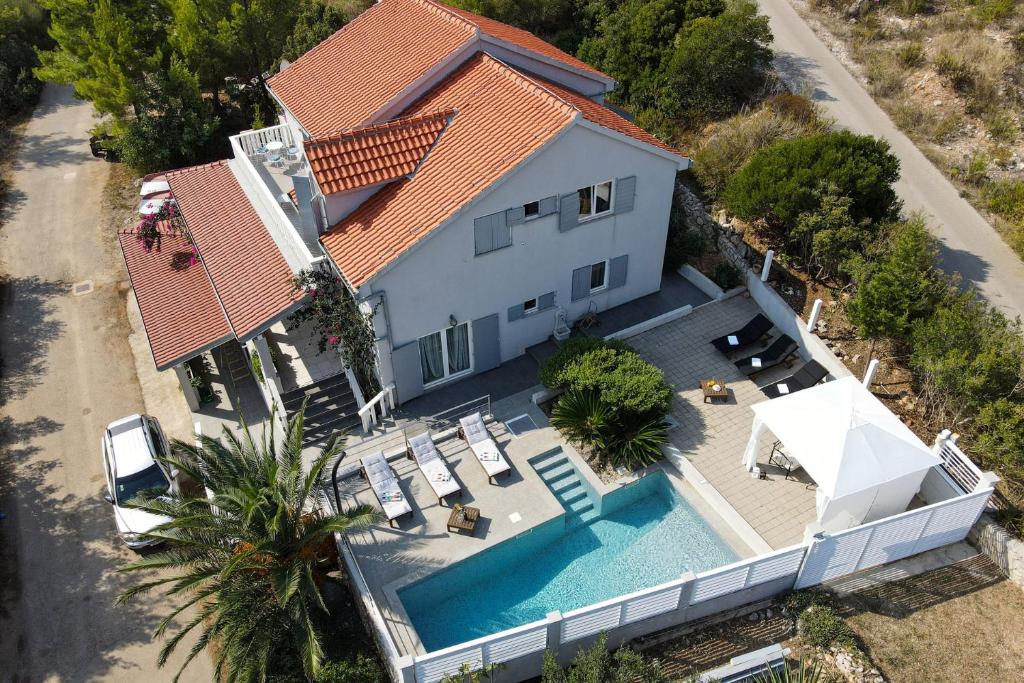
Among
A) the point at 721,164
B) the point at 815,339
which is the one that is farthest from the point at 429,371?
the point at 721,164

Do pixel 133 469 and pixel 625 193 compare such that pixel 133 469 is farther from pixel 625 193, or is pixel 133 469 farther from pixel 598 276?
pixel 625 193

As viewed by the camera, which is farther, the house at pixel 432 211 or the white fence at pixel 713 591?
the house at pixel 432 211

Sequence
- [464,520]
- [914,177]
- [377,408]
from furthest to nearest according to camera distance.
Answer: [914,177] → [377,408] → [464,520]

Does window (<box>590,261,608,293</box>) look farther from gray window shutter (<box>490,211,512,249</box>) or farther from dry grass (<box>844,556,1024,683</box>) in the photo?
dry grass (<box>844,556,1024,683</box>)

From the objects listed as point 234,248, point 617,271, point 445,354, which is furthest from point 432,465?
point 234,248

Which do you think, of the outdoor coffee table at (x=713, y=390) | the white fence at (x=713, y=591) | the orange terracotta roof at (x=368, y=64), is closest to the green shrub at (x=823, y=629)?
the white fence at (x=713, y=591)

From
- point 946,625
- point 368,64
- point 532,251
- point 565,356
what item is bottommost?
point 946,625

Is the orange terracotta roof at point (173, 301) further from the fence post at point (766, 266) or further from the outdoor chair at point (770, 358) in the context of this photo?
the fence post at point (766, 266)
